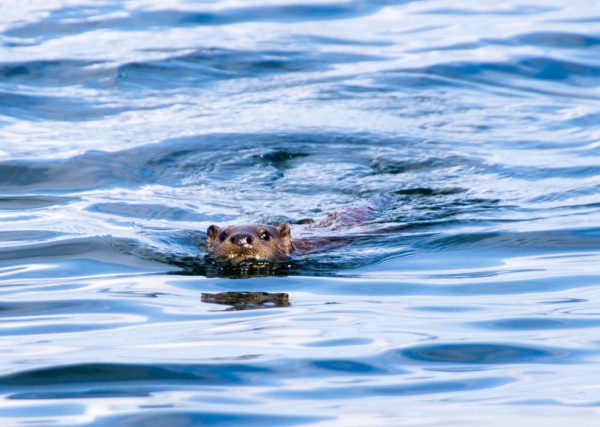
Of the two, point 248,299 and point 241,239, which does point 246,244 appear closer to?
point 241,239

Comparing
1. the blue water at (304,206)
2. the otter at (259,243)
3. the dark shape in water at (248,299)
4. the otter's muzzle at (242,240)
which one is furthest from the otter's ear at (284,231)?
the dark shape in water at (248,299)

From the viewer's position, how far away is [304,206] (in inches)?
519

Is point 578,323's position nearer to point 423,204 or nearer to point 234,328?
point 234,328

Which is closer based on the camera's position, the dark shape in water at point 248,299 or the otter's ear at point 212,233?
the dark shape in water at point 248,299

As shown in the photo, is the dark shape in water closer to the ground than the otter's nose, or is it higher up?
closer to the ground

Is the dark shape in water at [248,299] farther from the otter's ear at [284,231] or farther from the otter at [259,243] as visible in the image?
the otter's ear at [284,231]

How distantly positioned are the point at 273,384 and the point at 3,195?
24.5 feet

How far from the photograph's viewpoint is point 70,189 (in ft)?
43.8

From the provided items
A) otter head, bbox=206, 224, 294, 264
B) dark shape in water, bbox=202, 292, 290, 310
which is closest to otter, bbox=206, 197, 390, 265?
otter head, bbox=206, 224, 294, 264

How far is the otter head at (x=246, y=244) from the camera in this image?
9.85 metres

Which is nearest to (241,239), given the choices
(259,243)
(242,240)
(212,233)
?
(242,240)

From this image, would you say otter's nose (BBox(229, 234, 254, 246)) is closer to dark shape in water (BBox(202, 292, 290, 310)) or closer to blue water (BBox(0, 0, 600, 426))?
blue water (BBox(0, 0, 600, 426))

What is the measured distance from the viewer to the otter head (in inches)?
388

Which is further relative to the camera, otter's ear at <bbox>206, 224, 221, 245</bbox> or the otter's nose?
otter's ear at <bbox>206, 224, 221, 245</bbox>
